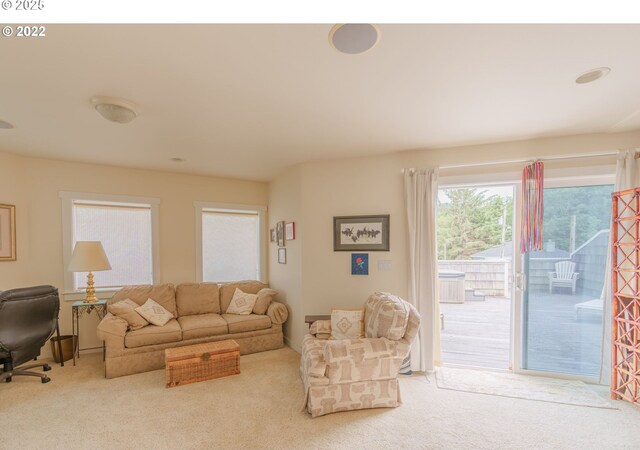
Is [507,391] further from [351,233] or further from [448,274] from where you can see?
[351,233]

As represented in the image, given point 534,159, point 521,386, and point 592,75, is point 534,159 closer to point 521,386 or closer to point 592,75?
point 592,75

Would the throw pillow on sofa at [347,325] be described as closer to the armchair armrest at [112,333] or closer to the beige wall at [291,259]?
the beige wall at [291,259]

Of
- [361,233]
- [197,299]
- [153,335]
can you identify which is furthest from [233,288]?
[361,233]

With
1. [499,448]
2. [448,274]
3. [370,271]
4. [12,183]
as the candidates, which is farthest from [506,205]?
[12,183]

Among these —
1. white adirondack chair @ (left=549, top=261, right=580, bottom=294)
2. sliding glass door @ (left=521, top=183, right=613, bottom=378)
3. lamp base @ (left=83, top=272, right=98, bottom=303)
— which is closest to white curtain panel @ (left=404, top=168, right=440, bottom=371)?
sliding glass door @ (left=521, top=183, right=613, bottom=378)

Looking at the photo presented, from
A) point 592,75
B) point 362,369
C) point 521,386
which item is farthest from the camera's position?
point 521,386

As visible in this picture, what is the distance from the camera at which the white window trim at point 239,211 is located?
450cm

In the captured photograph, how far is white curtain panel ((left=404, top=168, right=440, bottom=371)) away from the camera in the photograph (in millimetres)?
3203

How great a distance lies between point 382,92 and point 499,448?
2.65 meters

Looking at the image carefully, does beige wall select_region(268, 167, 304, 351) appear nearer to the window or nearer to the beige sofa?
the beige sofa

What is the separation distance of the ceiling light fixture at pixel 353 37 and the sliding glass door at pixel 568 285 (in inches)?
108

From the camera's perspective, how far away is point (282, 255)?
4.33 m

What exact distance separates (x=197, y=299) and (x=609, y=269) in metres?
4.75

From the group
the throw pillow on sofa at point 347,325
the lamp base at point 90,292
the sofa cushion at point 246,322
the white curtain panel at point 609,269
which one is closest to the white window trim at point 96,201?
the lamp base at point 90,292
